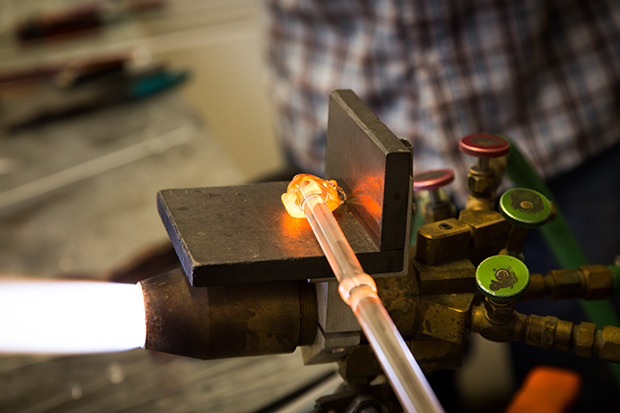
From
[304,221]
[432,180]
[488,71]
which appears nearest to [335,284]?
[304,221]

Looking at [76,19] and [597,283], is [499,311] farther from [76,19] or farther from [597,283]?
[76,19]

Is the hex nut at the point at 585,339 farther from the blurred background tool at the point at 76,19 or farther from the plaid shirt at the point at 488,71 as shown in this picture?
the blurred background tool at the point at 76,19

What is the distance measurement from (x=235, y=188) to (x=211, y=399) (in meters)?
0.33

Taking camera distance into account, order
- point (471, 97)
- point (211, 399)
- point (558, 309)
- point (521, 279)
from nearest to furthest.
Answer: point (521, 279), point (211, 399), point (471, 97), point (558, 309)

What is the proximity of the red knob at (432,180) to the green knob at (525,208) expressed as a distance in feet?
0.23

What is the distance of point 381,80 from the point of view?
1.05 m

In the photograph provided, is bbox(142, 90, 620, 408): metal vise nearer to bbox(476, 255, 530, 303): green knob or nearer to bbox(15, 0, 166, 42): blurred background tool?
bbox(476, 255, 530, 303): green knob

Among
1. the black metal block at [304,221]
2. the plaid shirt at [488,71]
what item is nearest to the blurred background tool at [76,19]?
the plaid shirt at [488,71]

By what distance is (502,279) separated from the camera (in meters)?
0.39

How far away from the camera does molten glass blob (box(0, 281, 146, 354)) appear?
14.8 inches

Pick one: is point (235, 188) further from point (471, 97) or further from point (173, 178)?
point (173, 178)

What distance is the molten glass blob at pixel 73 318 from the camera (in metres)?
0.38

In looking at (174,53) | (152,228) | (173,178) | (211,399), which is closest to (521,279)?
(211,399)

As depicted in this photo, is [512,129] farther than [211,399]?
Yes
